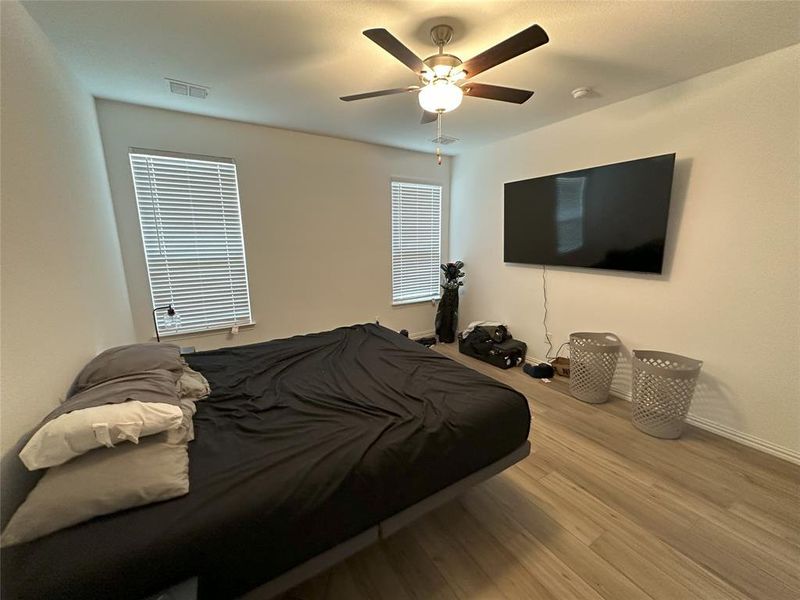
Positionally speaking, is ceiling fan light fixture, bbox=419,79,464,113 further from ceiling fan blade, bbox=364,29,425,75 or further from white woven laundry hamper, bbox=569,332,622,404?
white woven laundry hamper, bbox=569,332,622,404

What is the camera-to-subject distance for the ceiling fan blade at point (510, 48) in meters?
1.36

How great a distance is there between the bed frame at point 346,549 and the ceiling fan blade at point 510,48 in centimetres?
206

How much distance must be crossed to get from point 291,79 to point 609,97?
8.56 feet

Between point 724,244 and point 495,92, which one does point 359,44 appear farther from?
point 724,244

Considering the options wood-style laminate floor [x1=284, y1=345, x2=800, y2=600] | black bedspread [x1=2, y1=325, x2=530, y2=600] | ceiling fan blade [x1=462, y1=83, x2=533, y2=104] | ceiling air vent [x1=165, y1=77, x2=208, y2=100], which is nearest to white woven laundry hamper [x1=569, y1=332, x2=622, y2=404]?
wood-style laminate floor [x1=284, y1=345, x2=800, y2=600]

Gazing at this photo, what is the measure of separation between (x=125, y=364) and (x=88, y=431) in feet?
2.44

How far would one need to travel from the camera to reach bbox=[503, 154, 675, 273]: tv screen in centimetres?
256

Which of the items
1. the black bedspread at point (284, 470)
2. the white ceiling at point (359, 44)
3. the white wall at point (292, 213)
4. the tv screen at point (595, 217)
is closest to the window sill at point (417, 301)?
the white wall at point (292, 213)

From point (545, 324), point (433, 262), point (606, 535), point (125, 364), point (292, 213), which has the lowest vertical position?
point (606, 535)

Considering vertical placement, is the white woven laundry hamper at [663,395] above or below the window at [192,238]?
below

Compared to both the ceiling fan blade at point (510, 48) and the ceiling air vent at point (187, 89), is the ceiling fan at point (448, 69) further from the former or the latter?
the ceiling air vent at point (187, 89)

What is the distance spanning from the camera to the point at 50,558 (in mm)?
864

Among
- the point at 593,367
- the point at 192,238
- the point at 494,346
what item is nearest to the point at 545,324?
the point at 494,346

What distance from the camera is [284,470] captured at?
1194 millimetres
